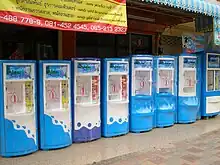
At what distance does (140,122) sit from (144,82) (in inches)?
37.7

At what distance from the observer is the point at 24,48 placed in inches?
303

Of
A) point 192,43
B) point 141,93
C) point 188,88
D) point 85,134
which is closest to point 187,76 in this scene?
point 188,88

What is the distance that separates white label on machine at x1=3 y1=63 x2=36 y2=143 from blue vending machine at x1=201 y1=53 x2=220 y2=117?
5112mm

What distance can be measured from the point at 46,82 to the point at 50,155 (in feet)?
4.41

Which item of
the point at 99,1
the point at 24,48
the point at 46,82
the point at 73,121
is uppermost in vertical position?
the point at 99,1

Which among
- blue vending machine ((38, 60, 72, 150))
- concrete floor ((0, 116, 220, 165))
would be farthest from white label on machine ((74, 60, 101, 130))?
concrete floor ((0, 116, 220, 165))

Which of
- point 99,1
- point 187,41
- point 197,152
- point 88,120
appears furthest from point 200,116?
point 99,1

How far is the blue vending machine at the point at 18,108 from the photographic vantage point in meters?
5.08

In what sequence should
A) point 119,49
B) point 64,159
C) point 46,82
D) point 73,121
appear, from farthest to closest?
point 119,49
point 73,121
point 46,82
point 64,159

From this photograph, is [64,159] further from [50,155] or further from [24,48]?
[24,48]

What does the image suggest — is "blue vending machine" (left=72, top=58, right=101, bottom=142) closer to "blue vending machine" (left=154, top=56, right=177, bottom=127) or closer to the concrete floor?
the concrete floor

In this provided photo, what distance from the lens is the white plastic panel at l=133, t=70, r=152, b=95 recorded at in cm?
703

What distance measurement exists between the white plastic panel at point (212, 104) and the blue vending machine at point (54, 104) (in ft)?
15.0

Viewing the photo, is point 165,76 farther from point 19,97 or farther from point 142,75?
point 19,97
